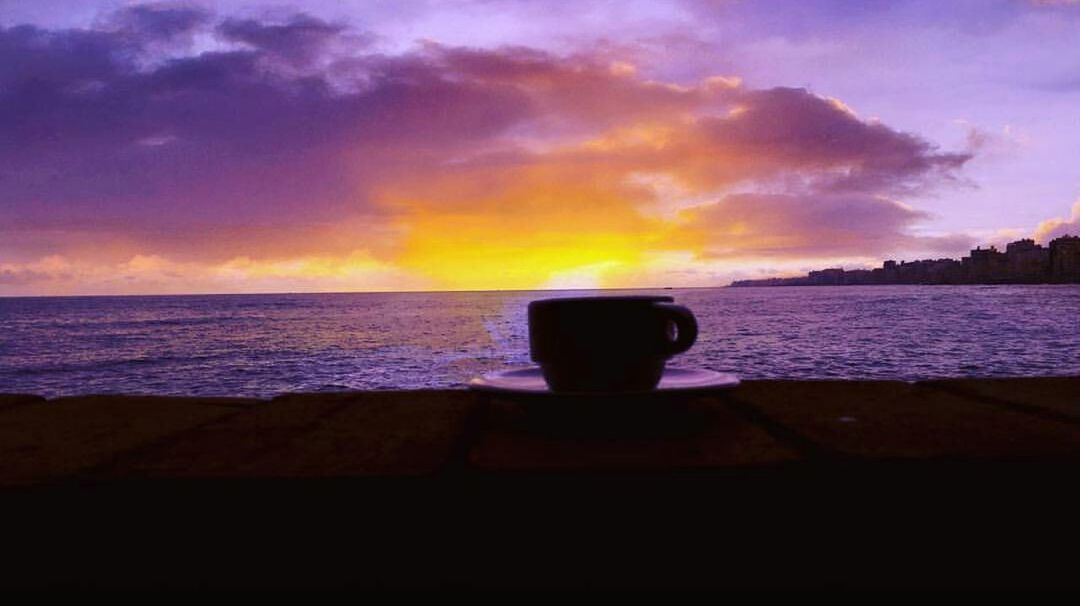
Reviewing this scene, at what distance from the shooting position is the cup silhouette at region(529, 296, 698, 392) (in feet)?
3.57

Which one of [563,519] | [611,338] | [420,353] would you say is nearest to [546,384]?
[611,338]

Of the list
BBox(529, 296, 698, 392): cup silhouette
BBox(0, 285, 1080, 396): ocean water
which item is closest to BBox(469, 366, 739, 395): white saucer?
BBox(529, 296, 698, 392): cup silhouette

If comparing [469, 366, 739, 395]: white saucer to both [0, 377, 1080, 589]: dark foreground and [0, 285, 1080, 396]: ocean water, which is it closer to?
[0, 377, 1080, 589]: dark foreground

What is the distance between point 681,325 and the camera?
110cm

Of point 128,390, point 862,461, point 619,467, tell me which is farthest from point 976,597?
point 128,390

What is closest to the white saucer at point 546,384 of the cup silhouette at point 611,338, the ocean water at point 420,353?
the cup silhouette at point 611,338

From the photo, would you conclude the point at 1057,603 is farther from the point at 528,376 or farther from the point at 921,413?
the point at 528,376

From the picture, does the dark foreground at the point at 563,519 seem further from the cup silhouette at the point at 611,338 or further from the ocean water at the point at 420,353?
the ocean water at the point at 420,353

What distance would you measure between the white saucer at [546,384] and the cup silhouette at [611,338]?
56 millimetres

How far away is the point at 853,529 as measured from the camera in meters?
0.83

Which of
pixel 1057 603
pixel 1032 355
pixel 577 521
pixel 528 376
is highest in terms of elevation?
pixel 528 376

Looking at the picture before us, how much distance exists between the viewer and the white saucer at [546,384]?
1013 millimetres

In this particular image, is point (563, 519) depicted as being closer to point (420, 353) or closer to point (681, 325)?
point (681, 325)

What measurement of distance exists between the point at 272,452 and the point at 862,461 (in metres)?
0.78
